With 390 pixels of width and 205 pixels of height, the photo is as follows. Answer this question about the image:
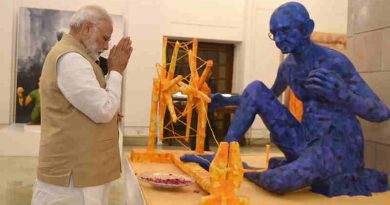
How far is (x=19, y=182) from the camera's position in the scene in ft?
14.1

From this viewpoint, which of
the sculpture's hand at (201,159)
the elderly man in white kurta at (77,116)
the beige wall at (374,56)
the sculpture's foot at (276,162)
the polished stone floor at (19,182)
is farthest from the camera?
the polished stone floor at (19,182)

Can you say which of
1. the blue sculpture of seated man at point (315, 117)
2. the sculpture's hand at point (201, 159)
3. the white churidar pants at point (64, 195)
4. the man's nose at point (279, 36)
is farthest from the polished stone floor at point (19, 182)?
the man's nose at point (279, 36)

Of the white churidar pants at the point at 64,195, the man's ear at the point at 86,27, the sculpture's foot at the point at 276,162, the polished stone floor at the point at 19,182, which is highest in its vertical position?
the man's ear at the point at 86,27

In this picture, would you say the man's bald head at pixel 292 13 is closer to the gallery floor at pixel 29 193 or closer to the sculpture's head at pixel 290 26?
the sculpture's head at pixel 290 26

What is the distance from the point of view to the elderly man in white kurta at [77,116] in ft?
5.92

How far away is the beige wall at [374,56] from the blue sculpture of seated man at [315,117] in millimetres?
303

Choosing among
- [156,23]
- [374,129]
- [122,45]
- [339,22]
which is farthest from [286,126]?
[339,22]

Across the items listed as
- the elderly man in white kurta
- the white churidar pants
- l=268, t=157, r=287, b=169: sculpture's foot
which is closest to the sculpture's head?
l=268, t=157, r=287, b=169: sculpture's foot

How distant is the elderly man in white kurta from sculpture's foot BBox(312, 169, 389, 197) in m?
1.01

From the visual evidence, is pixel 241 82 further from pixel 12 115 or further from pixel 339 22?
pixel 12 115

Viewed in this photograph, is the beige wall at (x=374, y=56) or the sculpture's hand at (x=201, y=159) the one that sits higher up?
the beige wall at (x=374, y=56)

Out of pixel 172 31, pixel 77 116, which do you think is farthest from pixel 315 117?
pixel 172 31

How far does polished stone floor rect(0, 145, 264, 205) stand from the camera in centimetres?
371

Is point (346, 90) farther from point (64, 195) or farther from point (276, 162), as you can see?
point (64, 195)
